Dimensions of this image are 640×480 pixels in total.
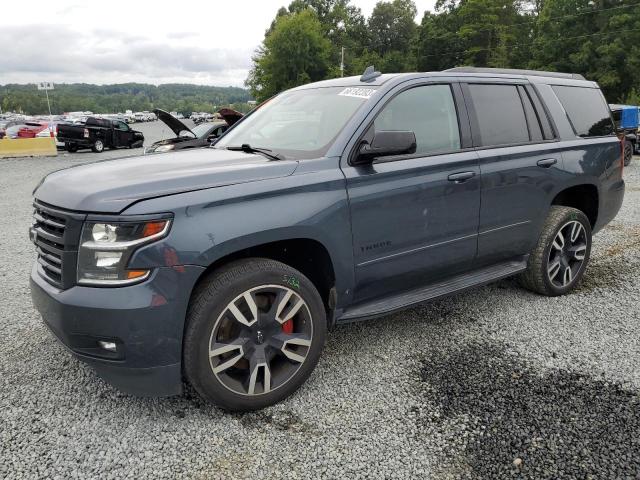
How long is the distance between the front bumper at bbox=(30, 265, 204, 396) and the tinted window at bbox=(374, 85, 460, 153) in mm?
1628

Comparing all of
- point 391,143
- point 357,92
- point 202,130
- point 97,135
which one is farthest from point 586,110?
point 97,135

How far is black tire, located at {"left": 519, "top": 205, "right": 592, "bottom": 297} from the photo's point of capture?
4141 mm

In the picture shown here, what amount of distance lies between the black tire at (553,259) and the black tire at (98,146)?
2197cm

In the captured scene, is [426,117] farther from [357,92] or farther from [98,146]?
[98,146]

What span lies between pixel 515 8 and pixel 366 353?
6411cm

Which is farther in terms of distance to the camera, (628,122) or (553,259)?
(628,122)

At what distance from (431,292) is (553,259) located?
152cm

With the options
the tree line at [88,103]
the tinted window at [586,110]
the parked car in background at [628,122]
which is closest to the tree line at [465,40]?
the parked car in background at [628,122]

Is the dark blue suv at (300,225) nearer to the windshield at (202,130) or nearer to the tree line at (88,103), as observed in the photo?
the windshield at (202,130)

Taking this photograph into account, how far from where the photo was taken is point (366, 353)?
3436 millimetres

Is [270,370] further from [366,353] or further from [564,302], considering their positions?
[564,302]

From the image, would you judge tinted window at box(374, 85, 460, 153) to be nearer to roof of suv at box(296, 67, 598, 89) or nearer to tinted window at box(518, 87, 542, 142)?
roof of suv at box(296, 67, 598, 89)

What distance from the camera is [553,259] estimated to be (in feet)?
14.1

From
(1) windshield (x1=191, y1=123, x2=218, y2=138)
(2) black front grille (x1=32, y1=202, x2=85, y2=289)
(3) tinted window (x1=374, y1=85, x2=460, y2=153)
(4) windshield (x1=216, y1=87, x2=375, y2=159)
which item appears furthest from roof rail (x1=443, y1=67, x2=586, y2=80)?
(1) windshield (x1=191, y1=123, x2=218, y2=138)
